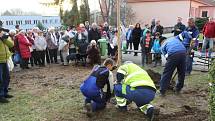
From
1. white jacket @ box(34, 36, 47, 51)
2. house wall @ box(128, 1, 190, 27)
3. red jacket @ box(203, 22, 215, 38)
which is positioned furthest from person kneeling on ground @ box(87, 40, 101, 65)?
house wall @ box(128, 1, 190, 27)

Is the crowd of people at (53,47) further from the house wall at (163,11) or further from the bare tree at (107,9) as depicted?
the house wall at (163,11)

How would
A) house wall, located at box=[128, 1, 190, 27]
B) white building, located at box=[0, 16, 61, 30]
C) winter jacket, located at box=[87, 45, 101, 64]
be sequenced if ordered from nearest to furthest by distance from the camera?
winter jacket, located at box=[87, 45, 101, 64]
white building, located at box=[0, 16, 61, 30]
house wall, located at box=[128, 1, 190, 27]

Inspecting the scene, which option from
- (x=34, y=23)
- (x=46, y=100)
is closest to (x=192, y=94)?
(x=46, y=100)

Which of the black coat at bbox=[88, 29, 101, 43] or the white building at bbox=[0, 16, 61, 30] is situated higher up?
the white building at bbox=[0, 16, 61, 30]

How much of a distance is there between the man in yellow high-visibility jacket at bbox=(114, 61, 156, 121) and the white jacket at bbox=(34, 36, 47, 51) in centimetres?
785

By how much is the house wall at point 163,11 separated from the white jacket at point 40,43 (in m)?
37.5

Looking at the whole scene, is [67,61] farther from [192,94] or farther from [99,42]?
[192,94]

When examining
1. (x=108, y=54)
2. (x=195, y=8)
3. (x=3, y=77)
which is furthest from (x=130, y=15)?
(x=3, y=77)

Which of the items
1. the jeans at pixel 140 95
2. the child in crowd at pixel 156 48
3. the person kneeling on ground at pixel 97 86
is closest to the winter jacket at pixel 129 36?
the child in crowd at pixel 156 48

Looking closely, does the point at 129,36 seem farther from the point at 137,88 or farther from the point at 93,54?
the point at 137,88

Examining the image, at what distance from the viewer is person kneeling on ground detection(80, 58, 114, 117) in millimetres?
6953

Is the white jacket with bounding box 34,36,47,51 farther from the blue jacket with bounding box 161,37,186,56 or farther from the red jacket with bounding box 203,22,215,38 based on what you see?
the blue jacket with bounding box 161,37,186,56

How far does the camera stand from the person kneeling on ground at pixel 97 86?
695 cm

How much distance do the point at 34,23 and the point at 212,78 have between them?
50.6ft
